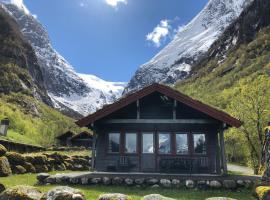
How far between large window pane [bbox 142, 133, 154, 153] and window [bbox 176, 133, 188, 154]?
69.0 inches

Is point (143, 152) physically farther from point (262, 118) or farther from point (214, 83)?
point (214, 83)

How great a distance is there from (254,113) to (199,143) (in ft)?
38.0

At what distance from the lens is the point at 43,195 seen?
12.9m

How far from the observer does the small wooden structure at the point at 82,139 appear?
79.7 metres

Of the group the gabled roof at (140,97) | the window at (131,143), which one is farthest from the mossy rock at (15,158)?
the window at (131,143)

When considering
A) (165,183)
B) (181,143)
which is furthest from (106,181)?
(181,143)

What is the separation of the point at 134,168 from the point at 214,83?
10209cm

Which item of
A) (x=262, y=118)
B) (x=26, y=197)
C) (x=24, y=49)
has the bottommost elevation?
(x=26, y=197)

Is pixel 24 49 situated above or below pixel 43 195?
above

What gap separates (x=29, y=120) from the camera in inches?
3809

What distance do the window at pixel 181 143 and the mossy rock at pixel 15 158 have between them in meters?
11.1

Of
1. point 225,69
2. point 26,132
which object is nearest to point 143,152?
point 26,132

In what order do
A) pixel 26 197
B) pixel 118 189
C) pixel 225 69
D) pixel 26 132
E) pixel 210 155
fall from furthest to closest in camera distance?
pixel 225 69 → pixel 26 132 → pixel 210 155 → pixel 118 189 → pixel 26 197

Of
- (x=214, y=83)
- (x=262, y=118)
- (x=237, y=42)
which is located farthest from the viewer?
(x=237, y=42)
